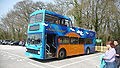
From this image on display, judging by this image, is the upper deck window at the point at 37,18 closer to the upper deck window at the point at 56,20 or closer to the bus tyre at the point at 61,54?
the upper deck window at the point at 56,20

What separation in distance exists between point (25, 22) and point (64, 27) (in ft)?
82.1

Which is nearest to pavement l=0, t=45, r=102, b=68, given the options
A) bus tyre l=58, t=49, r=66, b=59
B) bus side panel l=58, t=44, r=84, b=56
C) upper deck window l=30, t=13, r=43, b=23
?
bus tyre l=58, t=49, r=66, b=59

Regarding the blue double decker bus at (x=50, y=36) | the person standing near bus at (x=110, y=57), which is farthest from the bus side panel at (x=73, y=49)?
the person standing near bus at (x=110, y=57)

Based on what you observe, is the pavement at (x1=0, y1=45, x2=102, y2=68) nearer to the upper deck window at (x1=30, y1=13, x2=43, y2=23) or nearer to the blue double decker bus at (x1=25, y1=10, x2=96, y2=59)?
the blue double decker bus at (x1=25, y1=10, x2=96, y2=59)

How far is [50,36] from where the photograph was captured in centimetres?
999

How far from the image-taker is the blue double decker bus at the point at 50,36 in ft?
28.9

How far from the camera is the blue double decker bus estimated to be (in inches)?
347

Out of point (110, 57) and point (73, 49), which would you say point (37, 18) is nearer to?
point (73, 49)

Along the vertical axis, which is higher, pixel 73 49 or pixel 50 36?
pixel 50 36

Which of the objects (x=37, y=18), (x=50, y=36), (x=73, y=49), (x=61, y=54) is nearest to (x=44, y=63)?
(x=61, y=54)

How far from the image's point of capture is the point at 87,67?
7.66 meters

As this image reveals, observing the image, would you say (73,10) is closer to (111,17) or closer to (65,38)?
(111,17)

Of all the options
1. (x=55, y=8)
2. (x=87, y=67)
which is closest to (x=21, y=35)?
(x=55, y=8)

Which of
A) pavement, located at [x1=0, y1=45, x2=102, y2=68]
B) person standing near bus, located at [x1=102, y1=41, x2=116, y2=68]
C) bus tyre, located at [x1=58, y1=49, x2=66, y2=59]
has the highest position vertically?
person standing near bus, located at [x1=102, y1=41, x2=116, y2=68]
